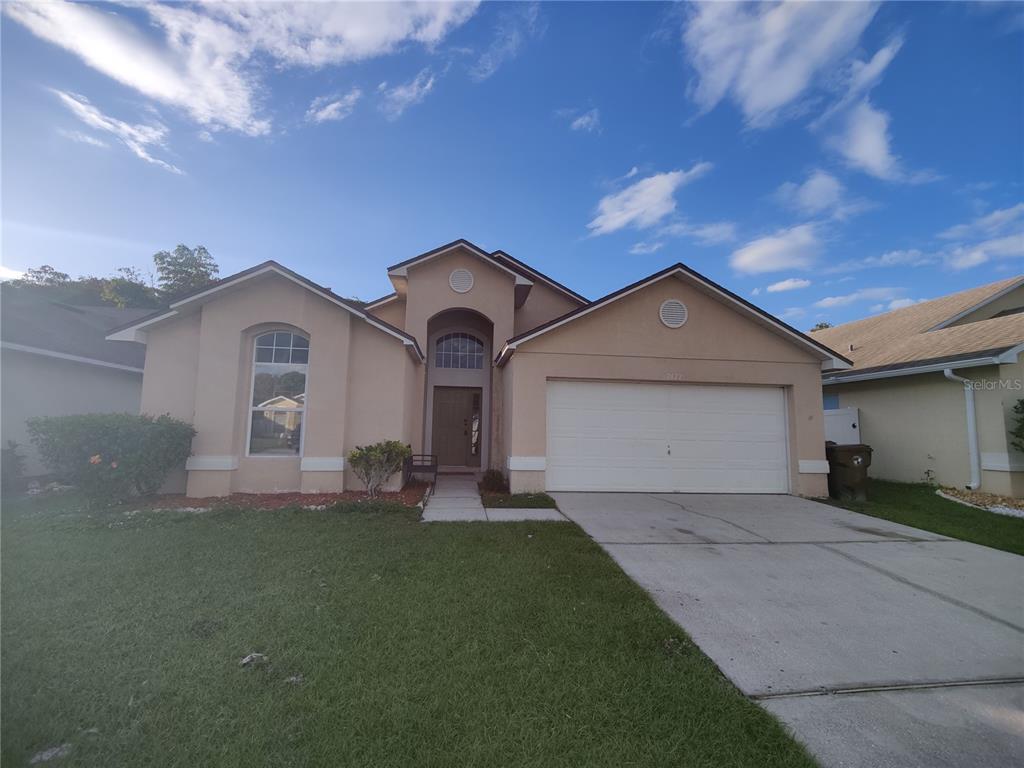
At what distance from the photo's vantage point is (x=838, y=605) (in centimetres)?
445

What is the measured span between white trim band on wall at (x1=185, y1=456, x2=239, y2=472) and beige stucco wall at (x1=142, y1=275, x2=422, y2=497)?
50 millimetres

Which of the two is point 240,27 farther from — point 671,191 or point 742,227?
point 742,227

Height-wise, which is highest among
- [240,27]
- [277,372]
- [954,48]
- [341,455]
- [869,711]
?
[954,48]

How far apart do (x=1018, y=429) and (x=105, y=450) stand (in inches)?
705

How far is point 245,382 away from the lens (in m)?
9.27

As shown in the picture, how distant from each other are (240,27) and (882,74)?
12438 millimetres

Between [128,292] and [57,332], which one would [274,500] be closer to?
[57,332]

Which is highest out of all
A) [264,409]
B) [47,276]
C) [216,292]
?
[47,276]

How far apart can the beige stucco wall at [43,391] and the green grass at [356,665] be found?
731 cm

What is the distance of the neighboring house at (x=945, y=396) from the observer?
942 centimetres

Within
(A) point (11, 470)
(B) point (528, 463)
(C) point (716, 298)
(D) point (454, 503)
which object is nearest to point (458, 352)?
(B) point (528, 463)

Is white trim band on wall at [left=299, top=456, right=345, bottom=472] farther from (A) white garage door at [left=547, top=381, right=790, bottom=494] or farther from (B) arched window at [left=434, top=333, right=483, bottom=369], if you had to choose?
(B) arched window at [left=434, top=333, right=483, bottom=369]

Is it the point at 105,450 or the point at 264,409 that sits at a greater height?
the point at 264,409

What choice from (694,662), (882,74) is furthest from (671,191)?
(694,662)
